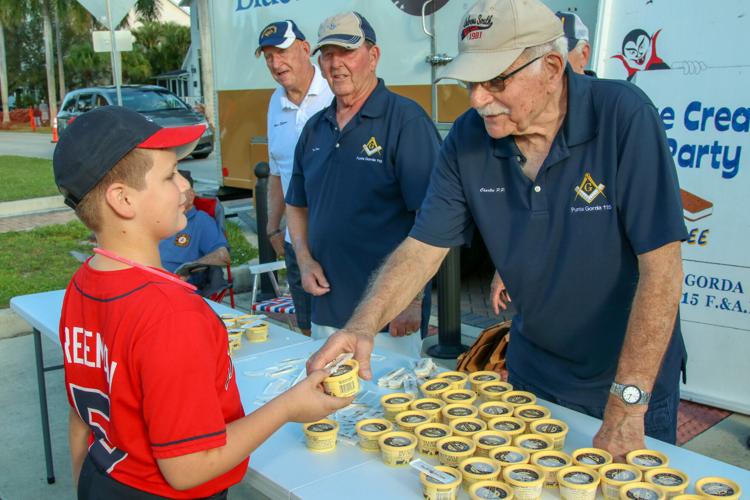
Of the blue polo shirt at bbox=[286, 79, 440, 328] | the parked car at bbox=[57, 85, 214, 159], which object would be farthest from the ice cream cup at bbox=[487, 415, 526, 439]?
the parked car at bbox=[57, 85, 214, 159]

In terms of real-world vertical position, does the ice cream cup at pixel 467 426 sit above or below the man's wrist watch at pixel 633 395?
below

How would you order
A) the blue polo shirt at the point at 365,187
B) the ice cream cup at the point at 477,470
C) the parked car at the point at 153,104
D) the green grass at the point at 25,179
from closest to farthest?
the ice cream cup at the point at 477,470 → the blue polo shirt at the point at 365,187 → the green grass at the point at 25,179 → the parked car at the point at 153,104

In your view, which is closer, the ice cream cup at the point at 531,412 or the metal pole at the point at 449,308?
the ice cream cup at the point at 531,412

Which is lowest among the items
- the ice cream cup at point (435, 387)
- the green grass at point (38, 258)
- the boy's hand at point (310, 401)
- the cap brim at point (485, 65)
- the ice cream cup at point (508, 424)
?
the green grass at point (38, 258)

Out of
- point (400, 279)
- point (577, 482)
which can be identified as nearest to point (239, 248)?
point (400, 279)

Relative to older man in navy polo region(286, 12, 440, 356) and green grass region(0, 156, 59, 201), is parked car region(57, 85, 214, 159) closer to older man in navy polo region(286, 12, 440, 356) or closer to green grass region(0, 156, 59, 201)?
green grass region(0, 156, 59, 201)

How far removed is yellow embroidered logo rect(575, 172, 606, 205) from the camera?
82.7 inches

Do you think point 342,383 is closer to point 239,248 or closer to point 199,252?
point 199,252

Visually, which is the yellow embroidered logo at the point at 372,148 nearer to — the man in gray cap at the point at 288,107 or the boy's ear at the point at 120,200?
the man in gray cap at the point at 288,107

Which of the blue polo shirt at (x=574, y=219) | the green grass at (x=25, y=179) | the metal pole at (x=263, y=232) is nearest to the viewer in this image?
the blue polo shirt at (x=574, y=219)

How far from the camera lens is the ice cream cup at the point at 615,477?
1.73 meters

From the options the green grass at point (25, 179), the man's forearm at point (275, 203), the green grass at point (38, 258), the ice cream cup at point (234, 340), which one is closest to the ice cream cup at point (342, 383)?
the ice cream cup at point (234, 340)

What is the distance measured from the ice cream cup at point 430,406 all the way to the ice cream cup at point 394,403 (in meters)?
0.02

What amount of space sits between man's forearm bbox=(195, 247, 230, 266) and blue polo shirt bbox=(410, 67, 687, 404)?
9.59ft
